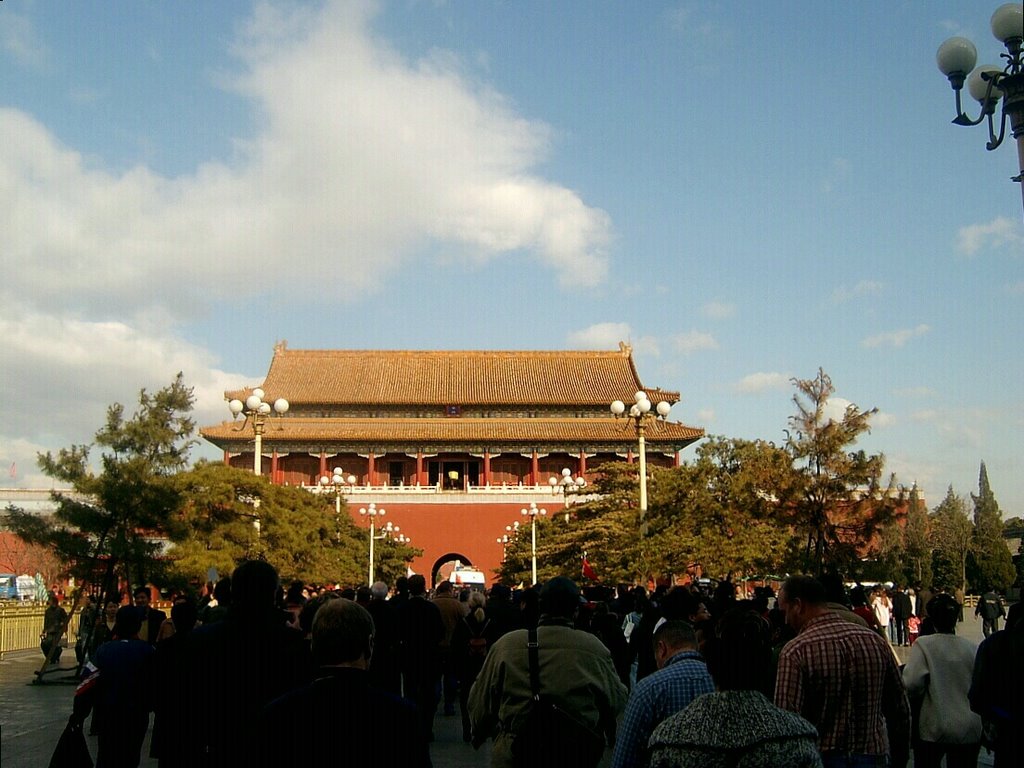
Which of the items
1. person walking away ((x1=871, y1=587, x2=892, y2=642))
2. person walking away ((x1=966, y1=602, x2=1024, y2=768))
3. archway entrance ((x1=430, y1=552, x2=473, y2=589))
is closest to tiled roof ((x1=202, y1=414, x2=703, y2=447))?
archway entrance ((x1=430, y1=552, x2=473, y2=589))

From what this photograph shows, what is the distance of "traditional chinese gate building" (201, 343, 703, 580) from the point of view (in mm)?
50250

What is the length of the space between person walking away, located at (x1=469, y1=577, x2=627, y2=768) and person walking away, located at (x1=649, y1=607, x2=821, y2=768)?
5.51 ft

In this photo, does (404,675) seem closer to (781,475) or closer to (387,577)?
(781,475)

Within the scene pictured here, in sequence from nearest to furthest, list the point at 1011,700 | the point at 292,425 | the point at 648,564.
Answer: the point at 1011,700, the point at 648,564, the point at 292,425

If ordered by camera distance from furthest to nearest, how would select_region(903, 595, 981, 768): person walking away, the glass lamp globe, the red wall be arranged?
the red wall < the glass lamp globe < select_region(903, 595, 981, 768): person walking away

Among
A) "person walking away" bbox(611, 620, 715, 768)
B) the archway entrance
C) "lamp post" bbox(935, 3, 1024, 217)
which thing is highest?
"lamp post" bbox(935, 3, 1024, 217)

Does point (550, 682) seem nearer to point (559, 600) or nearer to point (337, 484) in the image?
point (559, 600)

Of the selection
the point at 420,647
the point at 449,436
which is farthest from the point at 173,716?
the point at 449,436

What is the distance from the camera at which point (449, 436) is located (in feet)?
170

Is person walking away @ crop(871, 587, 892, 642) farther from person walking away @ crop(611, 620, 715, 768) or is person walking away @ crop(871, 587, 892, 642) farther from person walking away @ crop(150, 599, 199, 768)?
person walking away @ crop(150, 599, 199, 768)

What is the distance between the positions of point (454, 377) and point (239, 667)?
5173 centimetres

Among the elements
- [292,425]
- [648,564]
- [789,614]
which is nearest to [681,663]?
[789,614]

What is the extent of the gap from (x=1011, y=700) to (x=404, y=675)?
6.36 m

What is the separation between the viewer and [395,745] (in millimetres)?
2928
